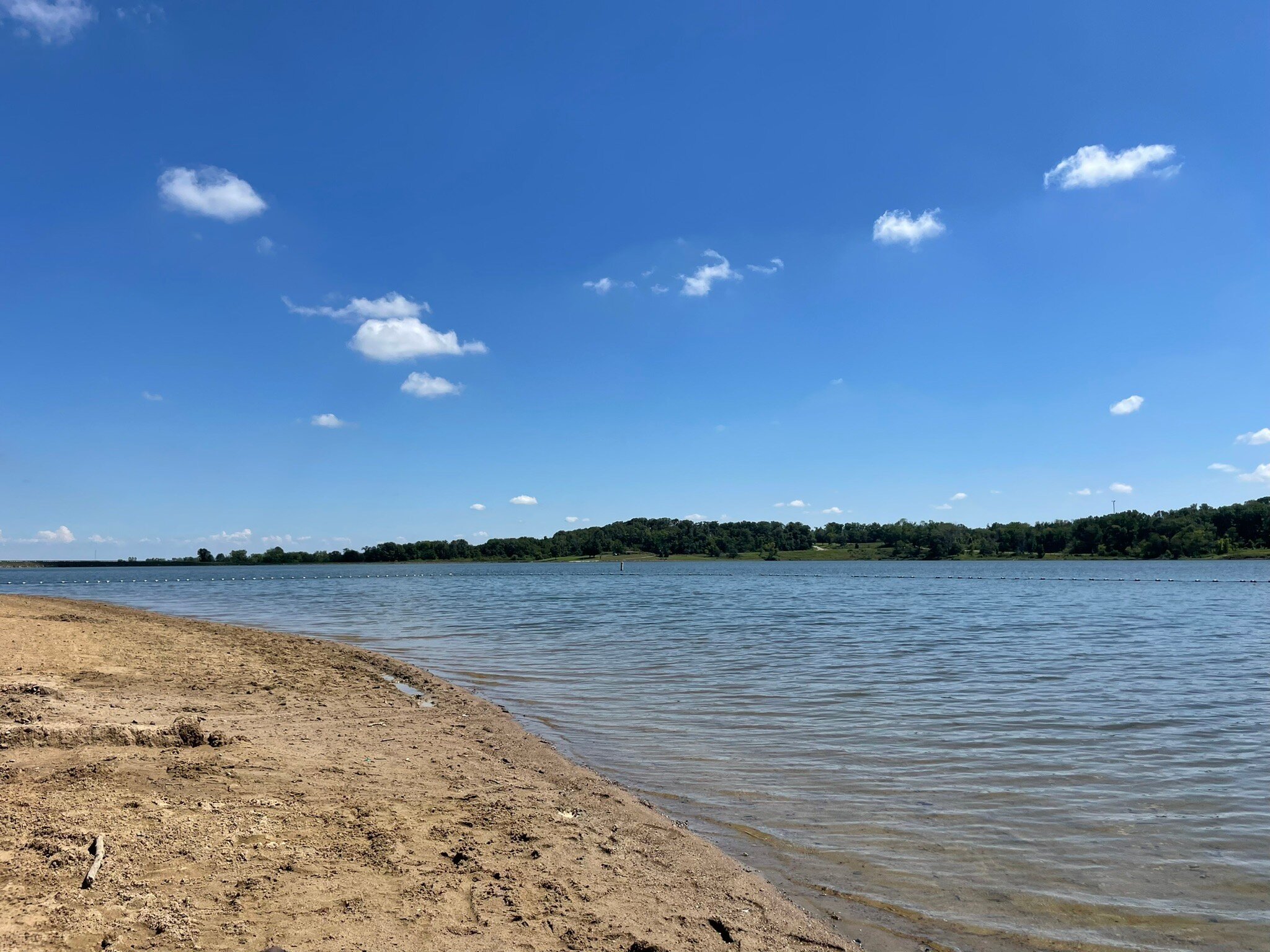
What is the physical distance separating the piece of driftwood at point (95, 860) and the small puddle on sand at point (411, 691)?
678cm

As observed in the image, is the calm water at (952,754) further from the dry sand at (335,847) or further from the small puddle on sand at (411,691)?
the small puddle on sand at (411,691)

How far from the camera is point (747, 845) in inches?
234

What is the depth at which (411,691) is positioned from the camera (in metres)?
12.5

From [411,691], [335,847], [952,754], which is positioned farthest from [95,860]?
[411,691]

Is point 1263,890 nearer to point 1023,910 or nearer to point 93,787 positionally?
point 1023,910

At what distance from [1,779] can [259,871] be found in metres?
2.84

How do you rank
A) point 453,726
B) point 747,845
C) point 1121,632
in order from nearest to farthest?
point 747,845 → point 453,726 → point 1121,632

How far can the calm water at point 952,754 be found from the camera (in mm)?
5094

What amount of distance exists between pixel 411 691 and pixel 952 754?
8.55 meters

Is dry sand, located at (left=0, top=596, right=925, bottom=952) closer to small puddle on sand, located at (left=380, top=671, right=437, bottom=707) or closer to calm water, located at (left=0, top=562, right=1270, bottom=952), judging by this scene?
calm water, located at (left=0, top=562, right=1270, bottom=952)

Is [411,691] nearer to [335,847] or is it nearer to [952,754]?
[335,847]

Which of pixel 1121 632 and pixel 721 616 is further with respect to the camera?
pixel 721 616

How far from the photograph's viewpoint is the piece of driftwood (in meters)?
3.94

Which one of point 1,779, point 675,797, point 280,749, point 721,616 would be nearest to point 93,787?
point 1,779
